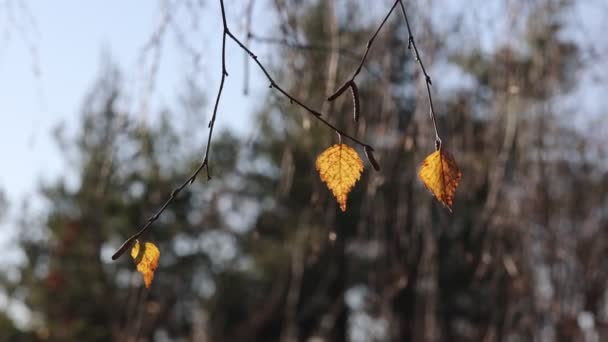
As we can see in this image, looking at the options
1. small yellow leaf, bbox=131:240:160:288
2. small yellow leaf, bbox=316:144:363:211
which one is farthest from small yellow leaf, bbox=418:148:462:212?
small yellow leaf, bbox=131:240:160:288

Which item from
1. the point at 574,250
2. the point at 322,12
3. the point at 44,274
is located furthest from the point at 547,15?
the point at 44,274

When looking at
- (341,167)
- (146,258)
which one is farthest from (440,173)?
(146,258)

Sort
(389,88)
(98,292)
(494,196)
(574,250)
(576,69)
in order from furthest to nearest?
(98,292), (574,250), (576,69), (494,196), (389,88)

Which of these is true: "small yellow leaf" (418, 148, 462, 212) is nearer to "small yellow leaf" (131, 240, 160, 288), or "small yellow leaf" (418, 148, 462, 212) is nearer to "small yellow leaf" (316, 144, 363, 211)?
"small yellow leaf" (316, 144, 363, 211)

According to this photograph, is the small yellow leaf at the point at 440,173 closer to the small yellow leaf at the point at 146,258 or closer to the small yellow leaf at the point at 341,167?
the small yellow leaf at the point at 341,167

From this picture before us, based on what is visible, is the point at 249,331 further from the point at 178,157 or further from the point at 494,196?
the point at 494,196

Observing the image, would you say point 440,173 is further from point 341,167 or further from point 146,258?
point 146,258
